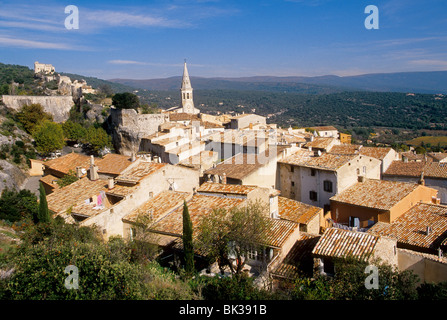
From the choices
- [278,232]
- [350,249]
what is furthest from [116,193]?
[350,249]

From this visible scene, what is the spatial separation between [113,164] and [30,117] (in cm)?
3072

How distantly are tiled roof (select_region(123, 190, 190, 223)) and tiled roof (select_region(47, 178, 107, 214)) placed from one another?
3.71m

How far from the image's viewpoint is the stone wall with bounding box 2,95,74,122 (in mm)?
57281

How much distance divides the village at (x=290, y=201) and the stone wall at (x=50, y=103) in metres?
31.5

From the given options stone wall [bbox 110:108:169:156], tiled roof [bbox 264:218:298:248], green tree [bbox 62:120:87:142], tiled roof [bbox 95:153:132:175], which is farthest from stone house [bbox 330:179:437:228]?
green tree [bbox 62:120:87:142]

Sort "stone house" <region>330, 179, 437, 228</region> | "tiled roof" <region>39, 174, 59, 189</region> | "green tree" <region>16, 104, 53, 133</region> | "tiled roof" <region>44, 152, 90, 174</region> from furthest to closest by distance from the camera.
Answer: "green tree" <region>16, 104, 53, 133</region>, "tiled roof" <region>44, 152, 90, 174</region>, "tiled roof" <region>39, 174, 59, 189</region>, "stone house" <region>330, 179, 437, 228</region>

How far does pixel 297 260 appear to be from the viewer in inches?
563

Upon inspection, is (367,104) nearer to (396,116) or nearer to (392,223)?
(396,116)

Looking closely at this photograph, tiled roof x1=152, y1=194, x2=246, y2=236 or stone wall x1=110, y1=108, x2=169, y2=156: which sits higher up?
stone wall x1=110, y1=108, x2=169, y2=156

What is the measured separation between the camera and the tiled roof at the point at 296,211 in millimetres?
19359

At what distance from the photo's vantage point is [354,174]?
24266 millimetres

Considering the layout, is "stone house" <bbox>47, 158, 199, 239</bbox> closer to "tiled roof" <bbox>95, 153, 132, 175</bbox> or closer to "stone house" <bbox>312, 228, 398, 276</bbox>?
"tiled roof" <bbox>95, 153, 132, 175</bbox>

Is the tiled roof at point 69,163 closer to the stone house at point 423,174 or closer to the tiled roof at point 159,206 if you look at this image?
the tiled roof at point 159,206
